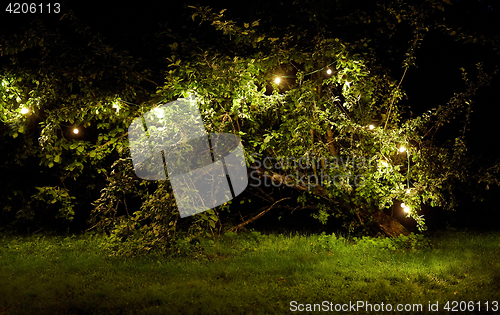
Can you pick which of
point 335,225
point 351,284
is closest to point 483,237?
point 335,225

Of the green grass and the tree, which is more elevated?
the tree

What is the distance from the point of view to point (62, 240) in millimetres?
8227

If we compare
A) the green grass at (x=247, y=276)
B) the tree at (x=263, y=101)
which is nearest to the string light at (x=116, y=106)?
the tree at (x=263, y=101)

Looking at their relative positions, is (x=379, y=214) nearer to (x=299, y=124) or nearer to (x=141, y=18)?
(x=299, y=124)

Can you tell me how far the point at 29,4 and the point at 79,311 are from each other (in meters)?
6.14
